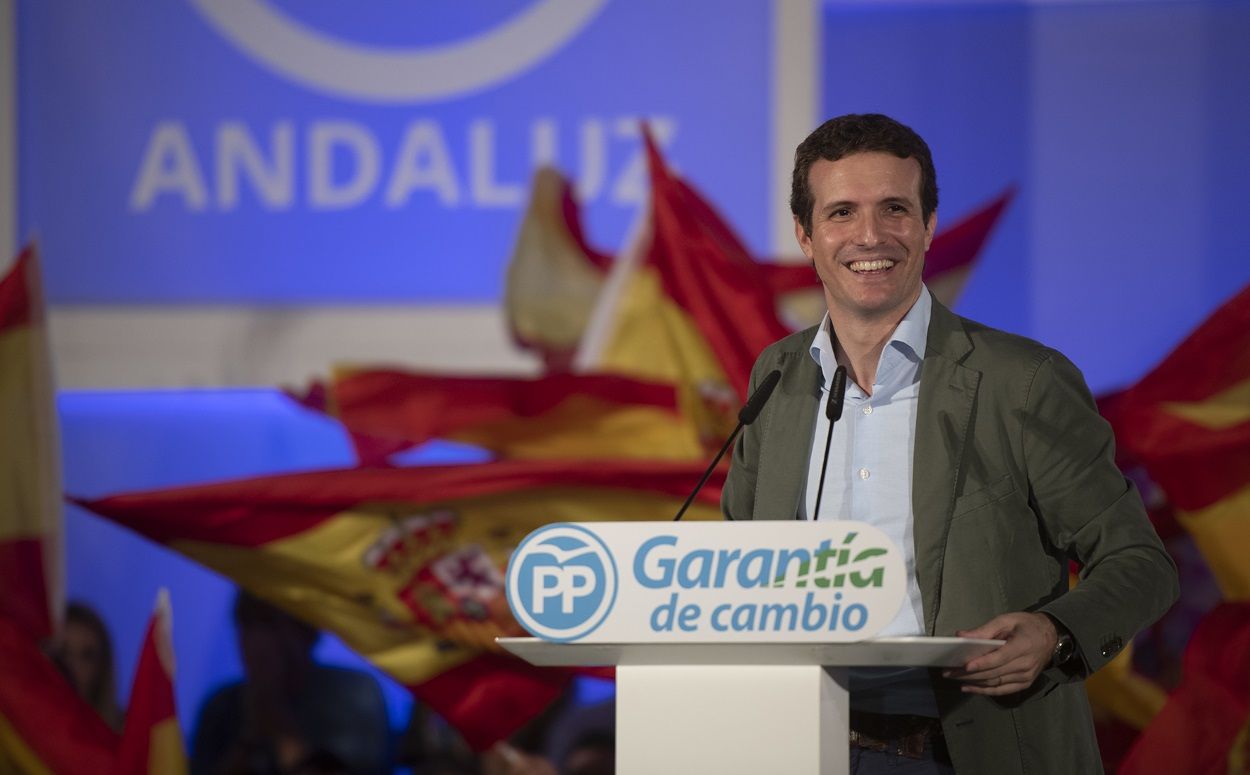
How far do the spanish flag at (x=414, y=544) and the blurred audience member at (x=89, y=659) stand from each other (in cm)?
100

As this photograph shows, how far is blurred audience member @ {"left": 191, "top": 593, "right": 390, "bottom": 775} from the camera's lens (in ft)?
13.0

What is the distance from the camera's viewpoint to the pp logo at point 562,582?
4.22ft

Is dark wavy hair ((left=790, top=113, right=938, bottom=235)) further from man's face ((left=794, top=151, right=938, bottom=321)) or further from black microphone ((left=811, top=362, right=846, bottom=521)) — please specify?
black microphone ((left=811, top=362, right=846, bottom=521))

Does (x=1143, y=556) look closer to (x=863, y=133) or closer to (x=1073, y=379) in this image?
(x=1073, y=379)

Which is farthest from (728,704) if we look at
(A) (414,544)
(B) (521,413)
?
(B) (521,413)

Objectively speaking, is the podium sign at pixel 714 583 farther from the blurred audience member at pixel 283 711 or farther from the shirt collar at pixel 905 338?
the blurred audience member at pixel 283 711

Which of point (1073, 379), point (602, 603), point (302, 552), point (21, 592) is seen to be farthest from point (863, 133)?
point (21, 592)

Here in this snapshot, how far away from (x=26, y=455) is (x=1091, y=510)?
118 inches

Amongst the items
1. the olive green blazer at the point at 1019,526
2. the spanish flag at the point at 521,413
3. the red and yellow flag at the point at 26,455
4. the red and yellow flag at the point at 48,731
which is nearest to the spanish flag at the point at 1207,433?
the spanish flag at the point at 521,413

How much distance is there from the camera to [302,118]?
4.38 meters

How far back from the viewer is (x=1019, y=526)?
155 cm

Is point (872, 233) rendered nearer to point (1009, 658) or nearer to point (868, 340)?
point (868, 340)

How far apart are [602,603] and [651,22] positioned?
3.34 meters

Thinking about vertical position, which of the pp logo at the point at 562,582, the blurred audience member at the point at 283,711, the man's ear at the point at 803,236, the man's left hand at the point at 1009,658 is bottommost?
the blurred audience member at the point at 283,711
